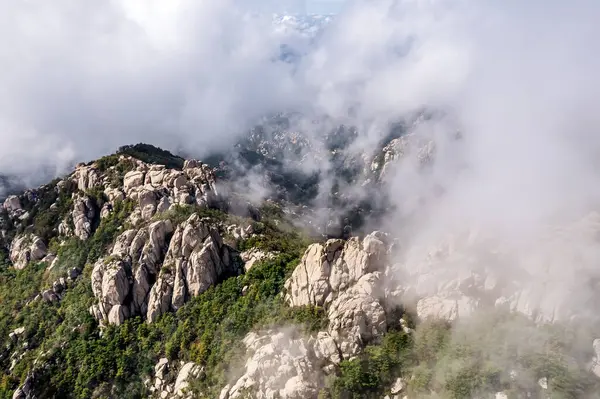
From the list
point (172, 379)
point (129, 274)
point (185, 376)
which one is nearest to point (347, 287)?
point (185, 376)

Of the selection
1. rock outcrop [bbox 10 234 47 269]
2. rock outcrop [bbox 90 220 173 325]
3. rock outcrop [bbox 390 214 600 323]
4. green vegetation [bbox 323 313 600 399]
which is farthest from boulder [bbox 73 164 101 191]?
green vegetation [bbox 323 313 600 399]

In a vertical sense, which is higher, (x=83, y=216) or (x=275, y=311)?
(x=83, y=216)

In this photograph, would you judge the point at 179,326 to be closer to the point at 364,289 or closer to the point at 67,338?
the point at 67,338

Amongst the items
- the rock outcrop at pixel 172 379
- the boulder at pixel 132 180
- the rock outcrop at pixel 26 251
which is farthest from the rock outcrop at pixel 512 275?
the rock outcrop at pixel 26 251

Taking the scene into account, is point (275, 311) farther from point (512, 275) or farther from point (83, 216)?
point (83, 216)

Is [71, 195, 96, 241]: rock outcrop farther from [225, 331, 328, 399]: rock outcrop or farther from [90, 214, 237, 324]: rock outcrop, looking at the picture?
[225, 331, 328, 399]: rock outcrop

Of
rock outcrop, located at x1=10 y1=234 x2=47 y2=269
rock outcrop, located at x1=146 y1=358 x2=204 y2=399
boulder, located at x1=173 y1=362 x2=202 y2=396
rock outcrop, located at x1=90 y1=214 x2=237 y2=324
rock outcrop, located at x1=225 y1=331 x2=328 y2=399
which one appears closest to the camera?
rock outcrop, located at x1=225 y1=331 x2=328 y2=399
